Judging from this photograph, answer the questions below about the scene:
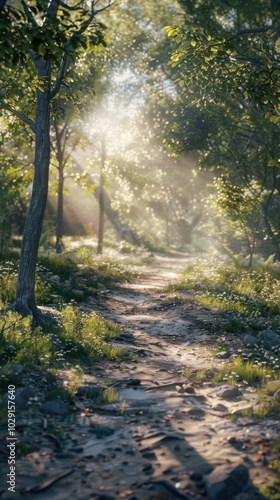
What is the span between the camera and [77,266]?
17594 millimetres

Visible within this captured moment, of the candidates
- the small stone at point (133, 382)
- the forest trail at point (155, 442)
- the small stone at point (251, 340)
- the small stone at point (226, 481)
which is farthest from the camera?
the small stone at point (251, 340)

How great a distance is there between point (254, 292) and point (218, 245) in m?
23.4

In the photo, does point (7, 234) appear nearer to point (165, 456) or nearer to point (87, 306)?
point (87, 306)

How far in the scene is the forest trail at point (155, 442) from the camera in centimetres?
476

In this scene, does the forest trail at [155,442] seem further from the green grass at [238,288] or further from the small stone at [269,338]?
the green grass at [238,288]

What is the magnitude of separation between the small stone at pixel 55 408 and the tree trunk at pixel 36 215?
150 inches

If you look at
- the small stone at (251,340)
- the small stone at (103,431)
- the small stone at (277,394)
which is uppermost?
the small stone at (251,340)

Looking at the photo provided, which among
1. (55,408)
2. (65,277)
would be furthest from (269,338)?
(65,277)

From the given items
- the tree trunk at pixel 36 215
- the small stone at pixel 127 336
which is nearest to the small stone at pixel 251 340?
the small stone at pixel 127 336

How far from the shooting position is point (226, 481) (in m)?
4.67

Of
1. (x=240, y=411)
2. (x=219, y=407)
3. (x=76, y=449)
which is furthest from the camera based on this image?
(x=219, y=407)

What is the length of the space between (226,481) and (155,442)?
114 centimetres

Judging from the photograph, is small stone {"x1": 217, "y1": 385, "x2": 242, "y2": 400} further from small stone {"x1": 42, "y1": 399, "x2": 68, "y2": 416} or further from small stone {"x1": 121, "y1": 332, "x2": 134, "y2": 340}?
small stone {"x1": 121, "y1": 332, "x2": 134, "y2": 340}

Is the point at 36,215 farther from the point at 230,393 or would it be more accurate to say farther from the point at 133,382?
the point at 230,393
